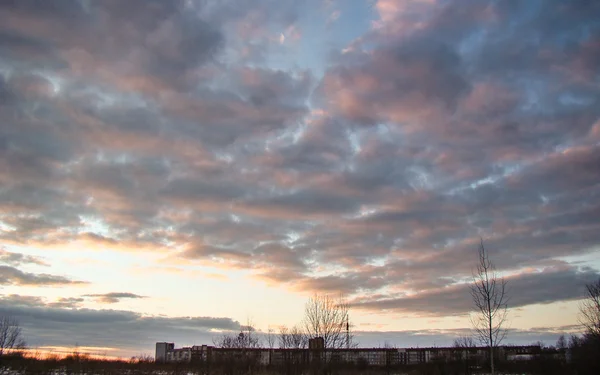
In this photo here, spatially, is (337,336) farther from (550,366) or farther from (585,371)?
(550,366)

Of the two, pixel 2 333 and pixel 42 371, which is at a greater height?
pixel 2 333

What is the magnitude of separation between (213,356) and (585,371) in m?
33.8

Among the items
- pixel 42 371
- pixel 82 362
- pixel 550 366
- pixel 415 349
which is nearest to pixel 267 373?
pixel 42 371

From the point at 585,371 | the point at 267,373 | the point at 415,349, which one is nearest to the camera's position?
the point at 267,373

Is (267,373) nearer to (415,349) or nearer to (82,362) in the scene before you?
(82,362)

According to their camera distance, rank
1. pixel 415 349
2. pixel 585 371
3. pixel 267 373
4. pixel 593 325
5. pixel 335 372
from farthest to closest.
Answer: pixel 415 349
pixel 593 325
pixel 585 371
pixel 335 372
pixel 267 373

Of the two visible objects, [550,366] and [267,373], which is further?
[550,366]

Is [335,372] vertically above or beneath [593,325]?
beneath

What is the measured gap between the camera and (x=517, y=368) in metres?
54.3

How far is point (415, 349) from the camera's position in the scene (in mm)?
120188

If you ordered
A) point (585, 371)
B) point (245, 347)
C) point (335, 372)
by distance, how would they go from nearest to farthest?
point (335, 372) < point (585, 371) < point (245, 347)

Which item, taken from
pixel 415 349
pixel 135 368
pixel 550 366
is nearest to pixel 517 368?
pixel 550 366

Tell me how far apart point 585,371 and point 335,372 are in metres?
23.2

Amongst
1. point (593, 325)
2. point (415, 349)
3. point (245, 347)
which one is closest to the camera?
point (593, 325)
